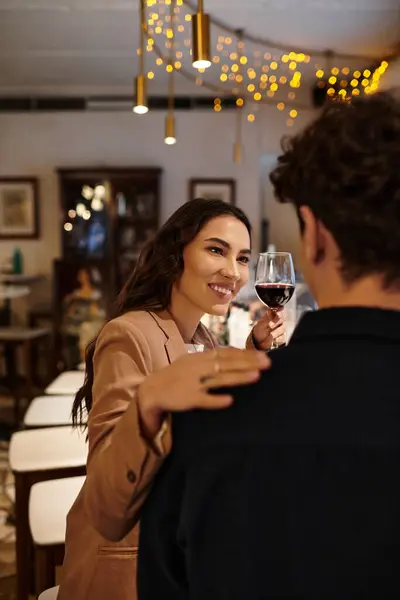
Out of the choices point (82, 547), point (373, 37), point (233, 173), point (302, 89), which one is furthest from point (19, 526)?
point (302, 89)

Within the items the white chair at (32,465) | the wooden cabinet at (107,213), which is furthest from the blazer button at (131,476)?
the wooden cabinet at (107,213)

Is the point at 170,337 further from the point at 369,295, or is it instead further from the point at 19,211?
the point at 19,211

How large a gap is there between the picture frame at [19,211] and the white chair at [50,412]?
3.95m

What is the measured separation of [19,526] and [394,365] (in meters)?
1.88

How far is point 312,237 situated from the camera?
731 millimetres

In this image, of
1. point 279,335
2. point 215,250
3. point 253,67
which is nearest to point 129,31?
point 253,67

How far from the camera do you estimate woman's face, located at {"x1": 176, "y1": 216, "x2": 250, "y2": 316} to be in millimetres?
1543

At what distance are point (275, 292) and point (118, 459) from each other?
89 centimetres

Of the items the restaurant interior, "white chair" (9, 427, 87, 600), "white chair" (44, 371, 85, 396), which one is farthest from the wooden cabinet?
"white chair" (9, 427, 87, 600)

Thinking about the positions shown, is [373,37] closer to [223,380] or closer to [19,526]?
[19,526]

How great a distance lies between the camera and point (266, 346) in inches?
63.8

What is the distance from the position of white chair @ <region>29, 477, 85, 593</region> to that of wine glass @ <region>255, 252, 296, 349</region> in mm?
917

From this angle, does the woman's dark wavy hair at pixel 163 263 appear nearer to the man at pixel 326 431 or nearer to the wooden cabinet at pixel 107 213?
the man at pixel 326 431

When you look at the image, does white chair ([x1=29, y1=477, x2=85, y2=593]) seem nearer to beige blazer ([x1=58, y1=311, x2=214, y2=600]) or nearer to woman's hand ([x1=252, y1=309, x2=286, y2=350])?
beige blazer ([x1=58, y1=311, x2=214, y2=600])
